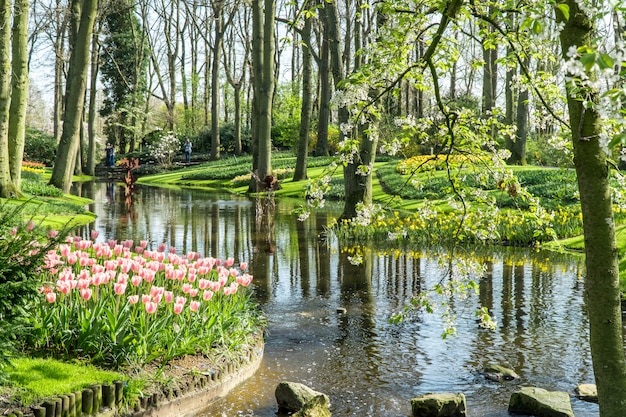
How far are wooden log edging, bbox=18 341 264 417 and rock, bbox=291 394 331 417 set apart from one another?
2.77 ft

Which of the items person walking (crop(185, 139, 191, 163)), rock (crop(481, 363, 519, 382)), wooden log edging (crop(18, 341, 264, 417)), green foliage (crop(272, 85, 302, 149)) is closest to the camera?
wooden log edging (crop(18, 341, 264, 417))

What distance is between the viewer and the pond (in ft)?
19.5

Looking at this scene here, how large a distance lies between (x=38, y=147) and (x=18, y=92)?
2784 centimetres

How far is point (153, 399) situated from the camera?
202 inches

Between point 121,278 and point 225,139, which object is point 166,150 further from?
point 121,278

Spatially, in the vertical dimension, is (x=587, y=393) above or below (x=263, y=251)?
below

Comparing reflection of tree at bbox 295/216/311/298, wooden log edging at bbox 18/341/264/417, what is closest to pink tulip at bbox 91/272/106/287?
wooden log edging at bbox 18/341/264/417

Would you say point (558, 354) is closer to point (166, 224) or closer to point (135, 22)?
point (166, 224)

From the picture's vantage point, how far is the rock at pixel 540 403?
5285 millimetres

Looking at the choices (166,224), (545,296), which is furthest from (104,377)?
(166,224)

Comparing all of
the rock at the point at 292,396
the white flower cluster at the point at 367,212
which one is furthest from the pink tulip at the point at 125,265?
the white flower cluster at the point at 367,212

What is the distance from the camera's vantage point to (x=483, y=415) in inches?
214

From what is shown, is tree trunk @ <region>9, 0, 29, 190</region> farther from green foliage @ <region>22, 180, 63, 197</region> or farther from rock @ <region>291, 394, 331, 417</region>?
rock @ <region>291, 394, 331, 417</region>

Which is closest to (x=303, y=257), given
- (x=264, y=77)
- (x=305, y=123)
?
(x=264, y=77)
